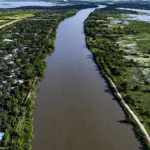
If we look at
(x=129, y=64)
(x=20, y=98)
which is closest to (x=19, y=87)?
(x=20, y=98)

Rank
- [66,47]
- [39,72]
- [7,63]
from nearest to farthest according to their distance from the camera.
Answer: [39,72], [7,63], [66,47]

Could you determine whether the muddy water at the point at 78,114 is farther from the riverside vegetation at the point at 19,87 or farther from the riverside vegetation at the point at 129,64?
the riverside vegetation at the point at 129,64

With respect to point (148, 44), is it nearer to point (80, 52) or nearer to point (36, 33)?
point (80, 52)

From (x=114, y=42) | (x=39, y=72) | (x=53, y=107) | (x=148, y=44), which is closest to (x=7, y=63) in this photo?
(x=39, y=72)

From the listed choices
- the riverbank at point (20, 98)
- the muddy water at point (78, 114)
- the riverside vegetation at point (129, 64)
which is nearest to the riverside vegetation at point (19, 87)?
the riverbank at point (20, 98)

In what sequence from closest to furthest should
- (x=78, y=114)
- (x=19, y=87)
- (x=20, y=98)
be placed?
(x=78, y=114) < (x=20, y=98) < (x=19, y=87)

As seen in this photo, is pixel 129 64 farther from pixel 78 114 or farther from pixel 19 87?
pixel 19 87

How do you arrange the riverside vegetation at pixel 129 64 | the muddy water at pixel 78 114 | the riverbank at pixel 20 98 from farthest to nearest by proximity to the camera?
the riverside vegetation at pixel 129 64
the muddy water at pixel 78 114
the riverbank at pixel 20 98

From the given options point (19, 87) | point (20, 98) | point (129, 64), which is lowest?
point (20, 98)
